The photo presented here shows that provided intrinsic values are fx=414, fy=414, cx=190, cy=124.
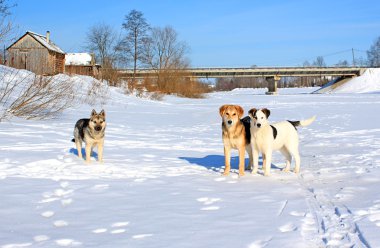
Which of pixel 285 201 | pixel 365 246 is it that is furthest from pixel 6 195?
pixel 365 246

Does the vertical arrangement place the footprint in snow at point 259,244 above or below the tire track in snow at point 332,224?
below

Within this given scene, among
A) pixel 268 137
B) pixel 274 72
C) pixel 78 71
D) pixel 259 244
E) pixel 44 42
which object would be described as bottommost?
pixel 259 244

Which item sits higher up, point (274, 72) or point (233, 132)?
point (274, 72)

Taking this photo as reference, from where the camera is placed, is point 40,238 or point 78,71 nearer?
point 40,238

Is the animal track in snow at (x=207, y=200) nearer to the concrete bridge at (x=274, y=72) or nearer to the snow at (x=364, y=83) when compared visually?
the concrete bridge at (x=274, y=72)

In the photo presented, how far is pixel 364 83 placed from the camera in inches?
3361

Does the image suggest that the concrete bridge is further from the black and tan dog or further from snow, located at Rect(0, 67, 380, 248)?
the black and tan dog

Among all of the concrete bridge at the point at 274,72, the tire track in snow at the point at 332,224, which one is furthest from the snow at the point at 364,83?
the tire track in snow at the point at 332,224

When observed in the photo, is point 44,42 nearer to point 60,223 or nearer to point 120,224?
point 60,223

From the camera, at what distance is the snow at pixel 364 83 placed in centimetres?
8256

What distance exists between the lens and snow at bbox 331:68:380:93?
82556mm

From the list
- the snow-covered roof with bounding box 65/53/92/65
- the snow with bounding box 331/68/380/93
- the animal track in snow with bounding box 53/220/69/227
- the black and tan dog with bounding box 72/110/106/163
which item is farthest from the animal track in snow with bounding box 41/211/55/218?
the snow with bounding box 331/68/380/93

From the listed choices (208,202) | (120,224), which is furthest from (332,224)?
(120,224)

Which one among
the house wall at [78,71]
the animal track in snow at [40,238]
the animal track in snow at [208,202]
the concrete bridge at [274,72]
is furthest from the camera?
the concrete bridge at [274,72]
